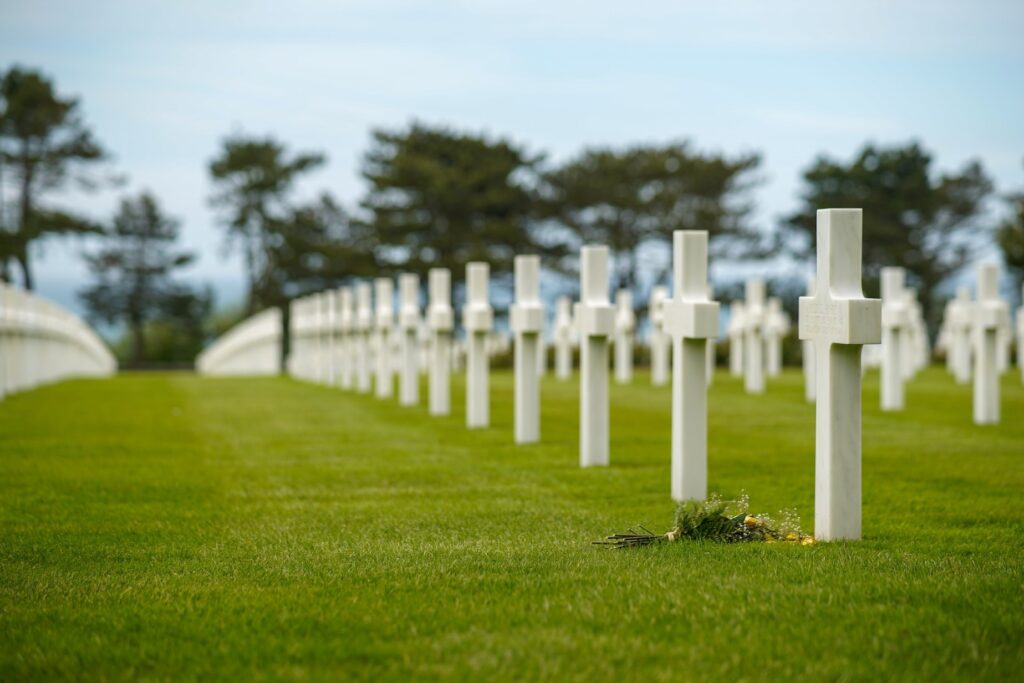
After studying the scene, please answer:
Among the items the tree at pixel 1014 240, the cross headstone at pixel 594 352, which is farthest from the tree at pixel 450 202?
the cross headstone at pixel 594 352

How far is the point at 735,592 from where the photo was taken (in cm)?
558

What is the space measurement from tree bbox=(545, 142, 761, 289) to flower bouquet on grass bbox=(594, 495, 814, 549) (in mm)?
48557

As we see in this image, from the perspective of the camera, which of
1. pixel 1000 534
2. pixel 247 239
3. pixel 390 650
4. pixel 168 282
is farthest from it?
pixel 168 282

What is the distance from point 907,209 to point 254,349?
91.3 ft

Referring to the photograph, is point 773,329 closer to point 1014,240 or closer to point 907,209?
point 1014,240

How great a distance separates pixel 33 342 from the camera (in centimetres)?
2416

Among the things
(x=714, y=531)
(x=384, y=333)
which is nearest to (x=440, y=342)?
(x=384, y=333)

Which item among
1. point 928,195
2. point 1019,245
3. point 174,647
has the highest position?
point 928,195

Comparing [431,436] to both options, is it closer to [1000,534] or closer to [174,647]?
[1000,534]

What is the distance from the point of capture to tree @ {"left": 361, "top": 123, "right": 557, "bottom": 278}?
172 feet

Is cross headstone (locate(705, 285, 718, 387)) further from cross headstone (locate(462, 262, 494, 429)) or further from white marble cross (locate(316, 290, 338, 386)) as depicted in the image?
white marble cross (locate(316, 290, 338, 386))

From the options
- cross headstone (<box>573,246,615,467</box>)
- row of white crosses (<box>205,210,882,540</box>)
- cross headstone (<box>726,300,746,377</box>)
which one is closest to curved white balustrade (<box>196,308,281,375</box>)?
cross headstone (<box>726,300,746,377</box>)

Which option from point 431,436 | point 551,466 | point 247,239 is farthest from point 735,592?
point 247,239

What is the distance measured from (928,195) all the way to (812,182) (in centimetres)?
545
